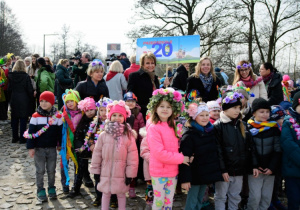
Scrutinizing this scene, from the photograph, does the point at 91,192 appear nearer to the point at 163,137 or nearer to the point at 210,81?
the point at 163,137

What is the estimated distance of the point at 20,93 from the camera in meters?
7.42

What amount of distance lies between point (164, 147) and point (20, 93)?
18.2 ft

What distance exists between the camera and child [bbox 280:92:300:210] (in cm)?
362

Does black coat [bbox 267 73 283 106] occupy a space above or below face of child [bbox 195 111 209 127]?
above

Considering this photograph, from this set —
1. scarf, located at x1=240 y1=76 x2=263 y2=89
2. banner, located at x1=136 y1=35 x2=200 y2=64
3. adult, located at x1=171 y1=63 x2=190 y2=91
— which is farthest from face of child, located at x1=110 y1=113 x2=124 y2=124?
banner, located at x1=136 y1=35 x2=200 y2=64

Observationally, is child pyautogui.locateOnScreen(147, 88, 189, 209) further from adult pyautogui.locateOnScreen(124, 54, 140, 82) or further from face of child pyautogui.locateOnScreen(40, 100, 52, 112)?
adult pyautogui.locateOnScreen(124, 54, 140, 82)

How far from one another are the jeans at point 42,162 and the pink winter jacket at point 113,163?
1113 mm

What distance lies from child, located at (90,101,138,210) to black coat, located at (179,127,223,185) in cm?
69

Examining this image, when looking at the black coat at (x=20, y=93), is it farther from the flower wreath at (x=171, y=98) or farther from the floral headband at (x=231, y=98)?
the floral headband at (x=231, y=98)

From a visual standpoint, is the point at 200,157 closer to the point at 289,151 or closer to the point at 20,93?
the point at 289,151

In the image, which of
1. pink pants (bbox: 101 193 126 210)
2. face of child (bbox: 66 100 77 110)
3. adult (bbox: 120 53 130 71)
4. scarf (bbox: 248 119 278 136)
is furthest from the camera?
adult (bbox: 120 53 130 71)

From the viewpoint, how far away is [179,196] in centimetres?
447

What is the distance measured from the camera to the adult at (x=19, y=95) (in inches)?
288

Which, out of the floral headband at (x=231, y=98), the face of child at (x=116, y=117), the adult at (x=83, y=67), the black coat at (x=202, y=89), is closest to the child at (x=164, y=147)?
the face of child at (x=116, y=117)
